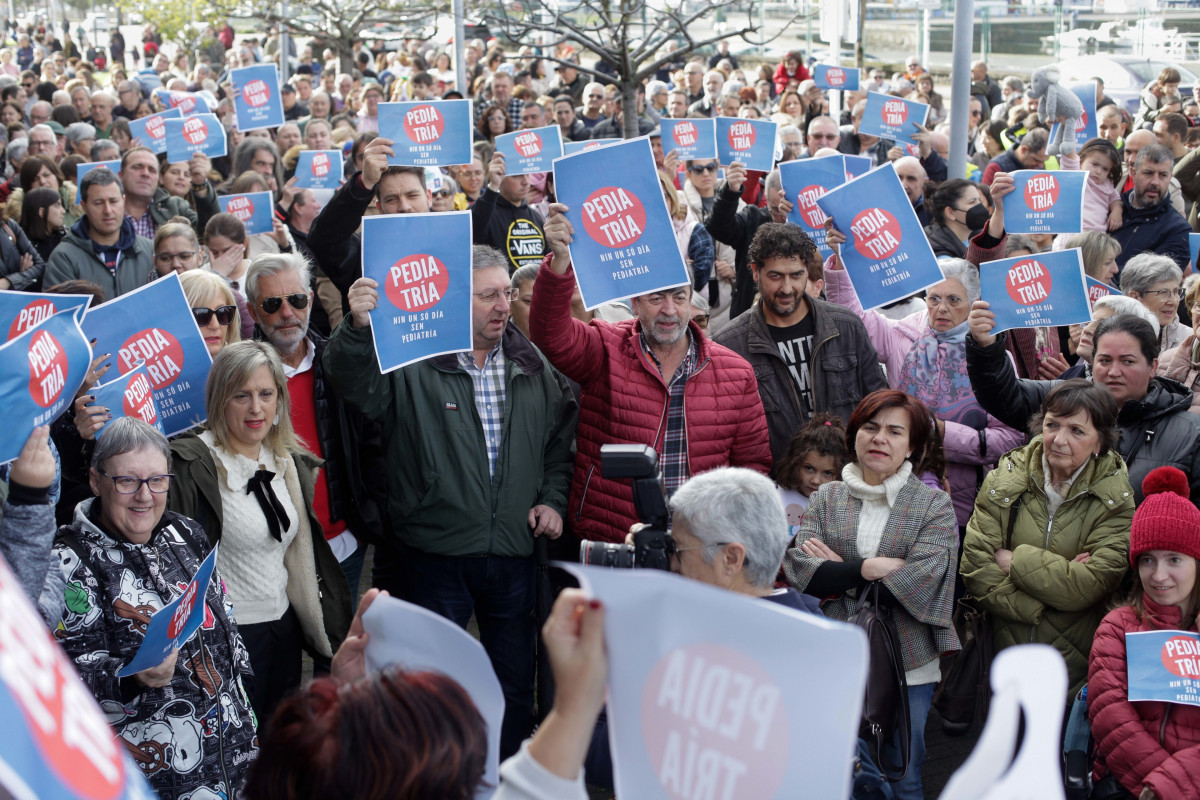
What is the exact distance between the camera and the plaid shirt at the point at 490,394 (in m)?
4.51

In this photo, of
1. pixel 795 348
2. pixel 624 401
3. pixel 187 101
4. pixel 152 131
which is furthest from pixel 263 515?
pixel 187 101

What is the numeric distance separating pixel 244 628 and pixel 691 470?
5.34 feet

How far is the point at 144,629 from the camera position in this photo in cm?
328

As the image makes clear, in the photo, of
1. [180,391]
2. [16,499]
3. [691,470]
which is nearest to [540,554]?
[691,470]

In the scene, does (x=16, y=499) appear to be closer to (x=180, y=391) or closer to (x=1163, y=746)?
(x=180, y=391)

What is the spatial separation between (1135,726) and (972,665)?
717 millimetres

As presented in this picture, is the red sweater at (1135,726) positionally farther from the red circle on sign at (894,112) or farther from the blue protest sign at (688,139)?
the red circle on sign at (894,112)

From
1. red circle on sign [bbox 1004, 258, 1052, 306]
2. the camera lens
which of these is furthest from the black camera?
red circle on sign [bbox 1004, 258, 1052, 306]

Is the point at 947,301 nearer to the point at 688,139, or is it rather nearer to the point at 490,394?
the point at 490,394

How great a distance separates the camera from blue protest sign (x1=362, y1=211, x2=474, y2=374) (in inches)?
171

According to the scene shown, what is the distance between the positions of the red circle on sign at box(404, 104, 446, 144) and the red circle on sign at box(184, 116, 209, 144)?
2897mm

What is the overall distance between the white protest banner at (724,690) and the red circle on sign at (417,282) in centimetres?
263

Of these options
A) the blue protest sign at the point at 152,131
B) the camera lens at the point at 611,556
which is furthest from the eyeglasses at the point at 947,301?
the blue protest sign at the point at 152,131

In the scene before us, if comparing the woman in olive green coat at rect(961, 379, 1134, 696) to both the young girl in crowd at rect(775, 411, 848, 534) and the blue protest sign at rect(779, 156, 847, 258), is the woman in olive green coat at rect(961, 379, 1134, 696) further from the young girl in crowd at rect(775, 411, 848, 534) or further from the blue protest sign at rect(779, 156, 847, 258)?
the blue protest sign at rect(779, 156, 847, 258)
